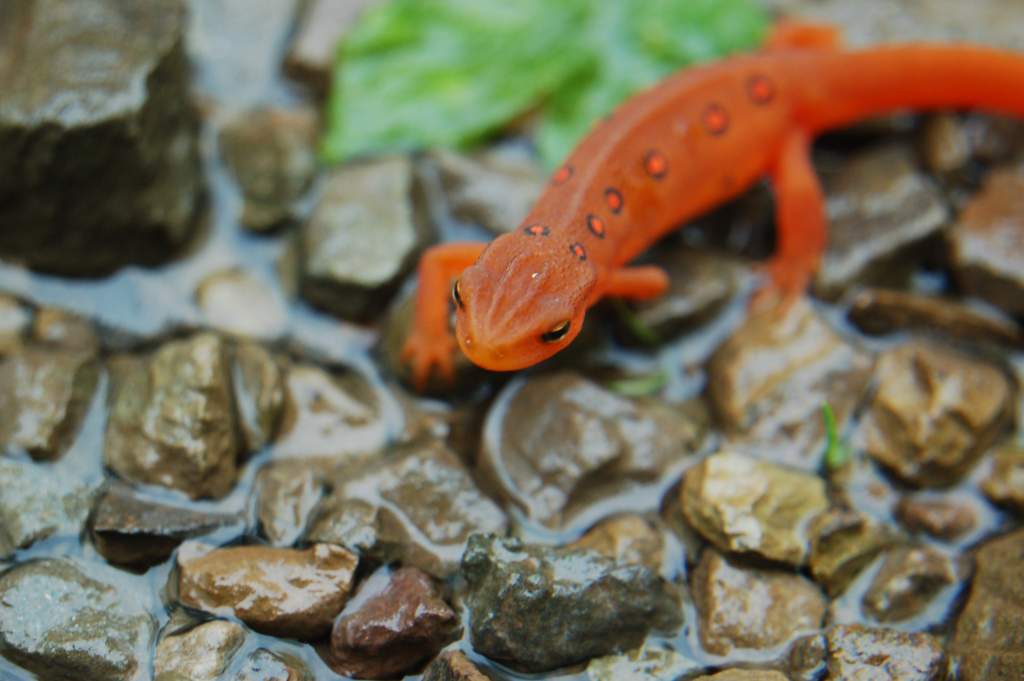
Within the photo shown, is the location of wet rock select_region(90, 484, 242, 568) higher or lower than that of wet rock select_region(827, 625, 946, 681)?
lower

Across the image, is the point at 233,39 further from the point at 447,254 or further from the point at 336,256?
the point at 447,254

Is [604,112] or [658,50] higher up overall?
[658,50]

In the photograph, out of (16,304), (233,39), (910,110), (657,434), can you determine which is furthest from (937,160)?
(16,304)

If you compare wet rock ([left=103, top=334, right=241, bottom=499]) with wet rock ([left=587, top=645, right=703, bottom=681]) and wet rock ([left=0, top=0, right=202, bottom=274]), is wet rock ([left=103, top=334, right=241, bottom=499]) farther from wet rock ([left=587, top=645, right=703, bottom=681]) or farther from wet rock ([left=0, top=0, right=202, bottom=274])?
wet rock ([left=587, top=645, right=703, bottom=681])

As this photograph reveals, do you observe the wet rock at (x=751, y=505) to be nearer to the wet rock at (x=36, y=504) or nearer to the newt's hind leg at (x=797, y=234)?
the newt's hind leg at (x=797, y=234)

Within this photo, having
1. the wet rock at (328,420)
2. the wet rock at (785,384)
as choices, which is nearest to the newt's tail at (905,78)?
the wet rock at (785,384)

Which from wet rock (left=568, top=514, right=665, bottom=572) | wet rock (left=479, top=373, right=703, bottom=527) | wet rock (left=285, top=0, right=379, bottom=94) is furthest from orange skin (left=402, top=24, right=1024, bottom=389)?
wet rock (left=285, top=0, right=379, bottom=94)
